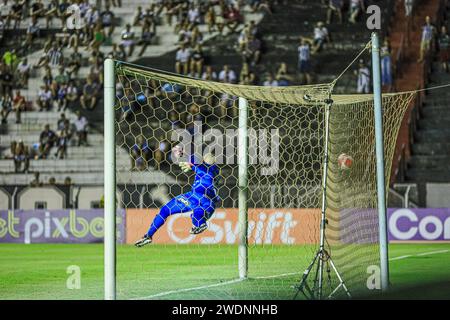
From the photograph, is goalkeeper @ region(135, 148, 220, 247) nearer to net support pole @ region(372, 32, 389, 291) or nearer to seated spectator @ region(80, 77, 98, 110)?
net support pole @ region(372, 32, 389, 291)

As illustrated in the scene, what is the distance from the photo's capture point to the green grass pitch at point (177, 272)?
13047 mm

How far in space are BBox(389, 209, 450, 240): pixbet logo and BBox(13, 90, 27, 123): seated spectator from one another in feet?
47.4

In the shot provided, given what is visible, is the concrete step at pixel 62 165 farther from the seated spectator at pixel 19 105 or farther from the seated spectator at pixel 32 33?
the seated spectator at pixel 32 33

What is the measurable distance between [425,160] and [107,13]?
45.2 feet

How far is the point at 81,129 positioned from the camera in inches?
1265

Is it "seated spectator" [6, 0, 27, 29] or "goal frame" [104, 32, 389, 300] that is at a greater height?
"seated spectator" [6, 0, 27, 29]

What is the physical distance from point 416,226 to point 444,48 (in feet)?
26.5

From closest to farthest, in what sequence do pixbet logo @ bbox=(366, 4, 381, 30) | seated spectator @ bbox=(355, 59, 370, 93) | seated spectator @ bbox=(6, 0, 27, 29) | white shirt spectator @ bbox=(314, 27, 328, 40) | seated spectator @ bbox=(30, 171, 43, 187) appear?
seated spectator @ bbox=(30, 171, 43, 187) < seated spectator @ bbox=(355, 59, 370, 93) < pixbet logo @ bbox=(366, 4, 381, 30) < white shirt spectator @ bbox=(314, 27, 328, 40) < seated spectator @ bbox=(6, 0, 27, 29)

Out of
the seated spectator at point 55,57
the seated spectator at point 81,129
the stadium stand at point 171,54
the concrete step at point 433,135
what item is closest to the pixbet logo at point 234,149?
the stadium stand at point 171,54

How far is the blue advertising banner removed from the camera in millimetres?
26672

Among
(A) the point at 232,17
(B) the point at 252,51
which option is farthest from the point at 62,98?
(B) the point at 252,51

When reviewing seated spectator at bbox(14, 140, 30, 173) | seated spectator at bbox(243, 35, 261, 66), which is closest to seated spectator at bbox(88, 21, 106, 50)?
seated spectator at bbox(14, 140, 30, 173)

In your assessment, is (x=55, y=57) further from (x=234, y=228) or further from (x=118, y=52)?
(x=234, y=228)

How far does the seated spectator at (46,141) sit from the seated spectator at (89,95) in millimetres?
1763
